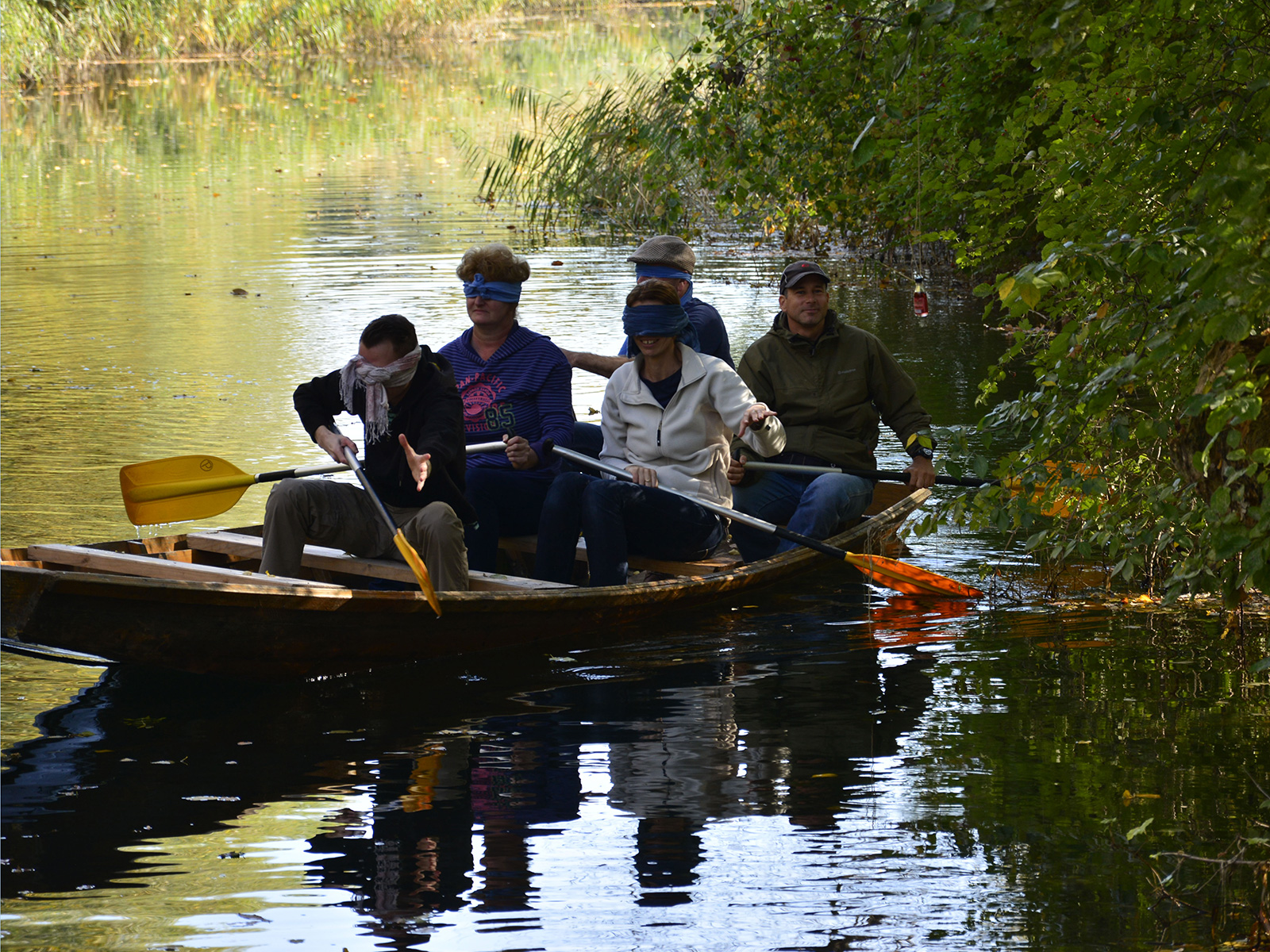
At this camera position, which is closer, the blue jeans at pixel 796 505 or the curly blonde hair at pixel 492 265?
the curly blonde hair at pixel 492 265


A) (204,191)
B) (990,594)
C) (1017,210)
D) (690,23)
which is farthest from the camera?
(690,23)

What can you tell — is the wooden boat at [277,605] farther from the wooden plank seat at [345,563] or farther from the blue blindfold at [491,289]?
the blue blindfold at [491,289]

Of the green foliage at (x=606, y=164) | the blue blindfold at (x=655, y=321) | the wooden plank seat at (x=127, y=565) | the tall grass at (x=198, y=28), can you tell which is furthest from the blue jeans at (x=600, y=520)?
the tall grass at (x=198, y=28)

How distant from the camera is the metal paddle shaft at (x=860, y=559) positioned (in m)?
6.45

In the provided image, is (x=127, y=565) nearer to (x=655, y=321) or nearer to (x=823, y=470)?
(x=655, y=321)

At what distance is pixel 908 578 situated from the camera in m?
6.61

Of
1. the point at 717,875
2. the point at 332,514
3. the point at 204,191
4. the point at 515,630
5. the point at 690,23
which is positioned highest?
Answer: the point at 690,23

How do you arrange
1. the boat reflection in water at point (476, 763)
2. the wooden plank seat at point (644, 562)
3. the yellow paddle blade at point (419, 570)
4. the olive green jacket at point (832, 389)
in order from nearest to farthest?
the boat reflection in water at point (476, 763), the yellow paddle blade at point (419, 570), the wooden plank seat at point (644, 562), the olive green jacket at point (832, 389)

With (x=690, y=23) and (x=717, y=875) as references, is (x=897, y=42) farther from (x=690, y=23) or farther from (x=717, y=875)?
(x=690, y=23)

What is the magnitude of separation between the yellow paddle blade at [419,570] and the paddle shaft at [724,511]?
1100 mm

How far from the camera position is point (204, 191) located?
20.4 metres

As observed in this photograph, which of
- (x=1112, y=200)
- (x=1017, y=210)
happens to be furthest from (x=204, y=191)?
(x=1112, y=200)

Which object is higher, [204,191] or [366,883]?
[204,191]

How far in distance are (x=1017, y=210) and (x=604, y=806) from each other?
4.10m
